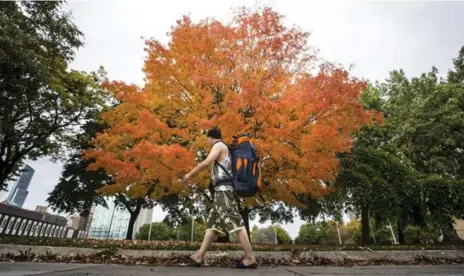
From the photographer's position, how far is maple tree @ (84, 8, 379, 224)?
802 centimetres

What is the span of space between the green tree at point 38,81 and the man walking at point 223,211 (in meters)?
8.20

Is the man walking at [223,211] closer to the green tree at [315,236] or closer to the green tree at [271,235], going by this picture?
the green tree at [315,236]

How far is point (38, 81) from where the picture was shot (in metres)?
11.2

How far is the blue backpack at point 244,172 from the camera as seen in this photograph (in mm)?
3754

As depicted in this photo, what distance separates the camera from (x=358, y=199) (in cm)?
1246

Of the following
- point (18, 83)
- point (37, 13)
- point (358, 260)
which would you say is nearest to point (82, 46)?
point (37, 13)

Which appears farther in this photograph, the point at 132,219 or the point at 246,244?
the point at 132,219

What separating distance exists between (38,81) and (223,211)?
11.3 metres

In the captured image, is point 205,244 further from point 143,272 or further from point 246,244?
point 143,272

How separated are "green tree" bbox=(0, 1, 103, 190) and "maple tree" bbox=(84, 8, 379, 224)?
3.02 m

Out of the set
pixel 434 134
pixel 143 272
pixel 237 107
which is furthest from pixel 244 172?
pixel 434 134

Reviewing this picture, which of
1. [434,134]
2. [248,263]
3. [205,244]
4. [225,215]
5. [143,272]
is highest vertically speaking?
[434,134]

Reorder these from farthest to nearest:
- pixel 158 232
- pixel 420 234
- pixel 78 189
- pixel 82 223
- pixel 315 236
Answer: pixel 158 232 → pixel 315 236 → pixel 82 223 → pixel 78 189 → pixel 420 234

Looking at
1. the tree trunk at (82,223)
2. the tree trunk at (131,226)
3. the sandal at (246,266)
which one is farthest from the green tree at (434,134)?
the tree trunk at (82,223)
